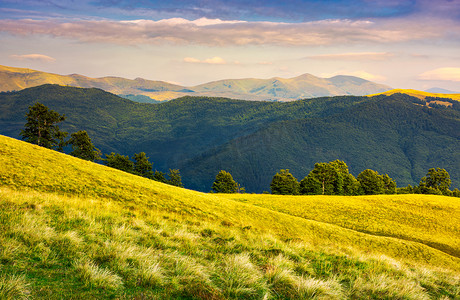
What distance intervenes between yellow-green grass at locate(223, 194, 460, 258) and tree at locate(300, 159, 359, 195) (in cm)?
3084

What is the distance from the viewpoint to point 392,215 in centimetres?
3506

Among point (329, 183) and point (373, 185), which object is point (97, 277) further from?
point (373, 185)

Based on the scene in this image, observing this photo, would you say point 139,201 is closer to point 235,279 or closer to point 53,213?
point 53,213


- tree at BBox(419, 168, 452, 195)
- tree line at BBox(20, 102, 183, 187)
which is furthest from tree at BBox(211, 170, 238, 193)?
tree at BBox(419, 168, 452, 195)

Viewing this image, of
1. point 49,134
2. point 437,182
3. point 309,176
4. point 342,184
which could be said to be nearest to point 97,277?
point 49,134

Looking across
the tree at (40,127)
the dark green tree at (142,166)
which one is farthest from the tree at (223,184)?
the tree at (40,127)

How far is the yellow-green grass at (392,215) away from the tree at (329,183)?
1214 inches

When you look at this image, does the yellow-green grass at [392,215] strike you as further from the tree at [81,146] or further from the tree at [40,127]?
the tree at [40,127]

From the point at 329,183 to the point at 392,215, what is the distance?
40.5 meters

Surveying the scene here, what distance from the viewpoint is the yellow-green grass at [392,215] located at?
1172 inches

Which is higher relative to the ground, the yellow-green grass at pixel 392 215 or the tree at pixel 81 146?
the tree at pixel 81 146

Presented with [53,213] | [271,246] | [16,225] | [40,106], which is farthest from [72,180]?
[40,106]

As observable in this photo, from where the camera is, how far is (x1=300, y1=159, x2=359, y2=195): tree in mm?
73688

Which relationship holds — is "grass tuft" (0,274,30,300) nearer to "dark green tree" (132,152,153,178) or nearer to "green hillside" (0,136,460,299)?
"green hillside" (0,136,460,299)
